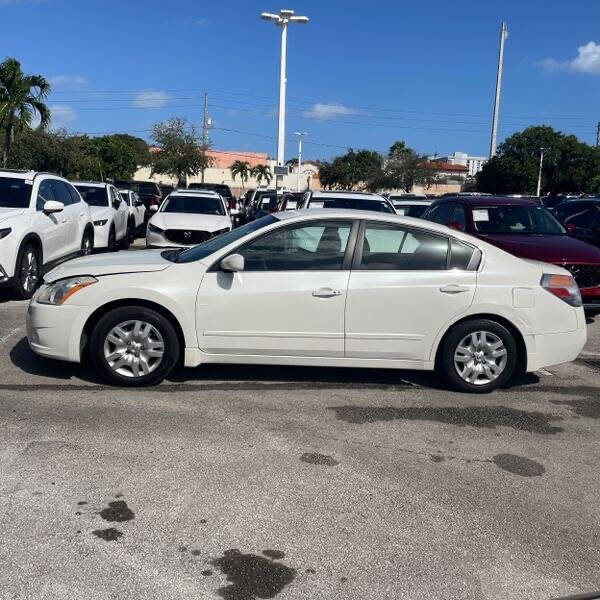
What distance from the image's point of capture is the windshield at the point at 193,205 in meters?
14.5

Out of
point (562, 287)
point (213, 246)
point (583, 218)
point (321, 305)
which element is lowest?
point (321, 305)

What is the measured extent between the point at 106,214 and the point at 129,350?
9.15 m

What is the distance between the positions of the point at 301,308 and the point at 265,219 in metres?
1.08

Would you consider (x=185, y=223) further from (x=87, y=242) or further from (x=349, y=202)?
(x=349, y=202)

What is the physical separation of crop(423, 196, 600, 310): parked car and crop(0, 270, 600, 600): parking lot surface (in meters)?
2.97

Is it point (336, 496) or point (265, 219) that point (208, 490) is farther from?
point (265, 219)

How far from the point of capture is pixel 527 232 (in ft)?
32.6

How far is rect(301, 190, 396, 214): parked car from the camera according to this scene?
468 inches

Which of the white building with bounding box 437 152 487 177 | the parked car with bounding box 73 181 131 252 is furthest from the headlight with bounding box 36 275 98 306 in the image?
the white building with bounding box 437 152 487 177

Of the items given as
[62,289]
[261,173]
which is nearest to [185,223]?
[62,289]

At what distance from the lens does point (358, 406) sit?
5.66m

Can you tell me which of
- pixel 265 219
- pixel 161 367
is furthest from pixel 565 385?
pixel 161 367

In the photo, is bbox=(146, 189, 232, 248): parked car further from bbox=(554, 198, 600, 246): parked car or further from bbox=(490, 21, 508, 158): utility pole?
bbox=(490, 21, 508, 158): utility pole

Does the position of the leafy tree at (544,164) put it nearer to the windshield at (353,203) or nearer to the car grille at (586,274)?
the windshield at (353,203)
